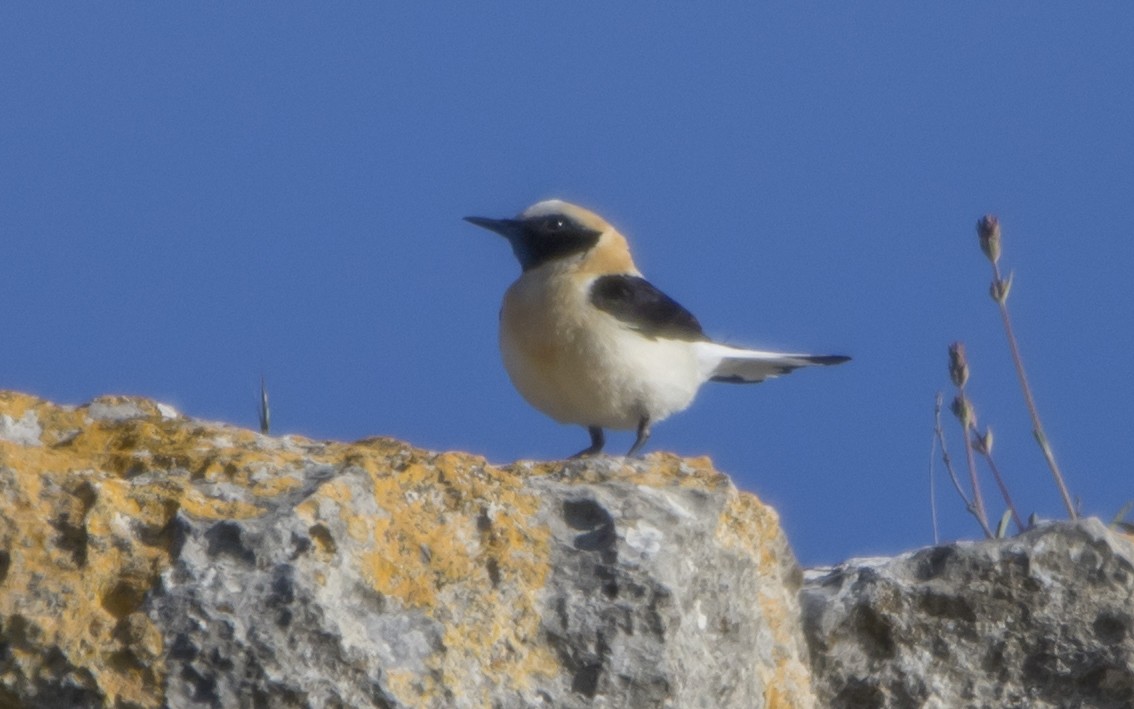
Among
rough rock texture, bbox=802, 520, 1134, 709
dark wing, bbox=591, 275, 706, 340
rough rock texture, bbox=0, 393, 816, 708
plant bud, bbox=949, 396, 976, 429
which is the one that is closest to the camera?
rough rock texture, bbox=0, 393, 816, 708

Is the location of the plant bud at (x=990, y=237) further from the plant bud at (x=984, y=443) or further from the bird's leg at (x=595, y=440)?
the bird's leg at (x=595, y=440)

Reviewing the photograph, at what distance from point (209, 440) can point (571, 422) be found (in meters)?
4.19

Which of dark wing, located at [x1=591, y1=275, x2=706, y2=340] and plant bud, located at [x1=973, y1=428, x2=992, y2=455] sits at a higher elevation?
dark wing, located at [x1=591, y1=275, x2=706, y2=340]

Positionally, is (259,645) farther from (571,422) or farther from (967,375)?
(571,422)

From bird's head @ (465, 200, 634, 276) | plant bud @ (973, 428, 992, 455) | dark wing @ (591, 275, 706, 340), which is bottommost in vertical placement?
plant bud @ (973, 428, 992, 455)

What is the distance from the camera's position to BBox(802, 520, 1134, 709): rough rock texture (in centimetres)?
436

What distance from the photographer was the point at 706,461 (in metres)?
4.43

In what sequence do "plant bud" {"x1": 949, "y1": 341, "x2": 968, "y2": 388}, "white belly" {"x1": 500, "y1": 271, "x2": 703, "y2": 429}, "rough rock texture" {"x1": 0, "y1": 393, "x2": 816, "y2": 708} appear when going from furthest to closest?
"white belly" {"x1": 500, "y1": 271, "x2": 703, "y2": 429} < "plant bud" {"x1": 949, "y1": 341, "x2": 968, "y2": 388} < "rough rock texture" {"x1": 0, "y1": 393, "x2": 816, "y2": 708}

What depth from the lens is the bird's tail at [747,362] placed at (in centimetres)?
874

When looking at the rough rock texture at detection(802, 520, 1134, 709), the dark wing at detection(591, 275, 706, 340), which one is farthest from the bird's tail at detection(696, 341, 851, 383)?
the rough rock texture at detection(802, 520, 1134, 709)

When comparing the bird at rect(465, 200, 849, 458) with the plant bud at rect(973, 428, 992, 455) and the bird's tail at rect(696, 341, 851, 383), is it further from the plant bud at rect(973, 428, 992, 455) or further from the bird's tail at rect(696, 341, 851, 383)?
the plant bud at rect(973, 428, 992, 455)

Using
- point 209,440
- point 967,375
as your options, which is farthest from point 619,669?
point 967,375

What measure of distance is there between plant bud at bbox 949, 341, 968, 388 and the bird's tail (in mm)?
2524

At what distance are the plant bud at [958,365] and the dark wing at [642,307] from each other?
2.00 metres
